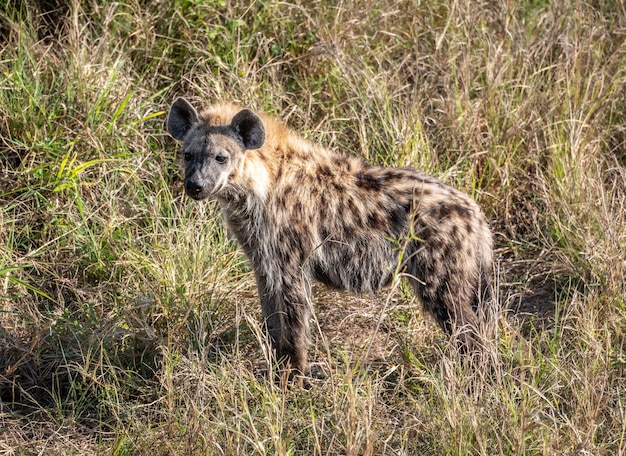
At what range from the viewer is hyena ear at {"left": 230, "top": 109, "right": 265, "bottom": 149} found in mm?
4449

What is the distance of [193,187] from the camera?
168 inches

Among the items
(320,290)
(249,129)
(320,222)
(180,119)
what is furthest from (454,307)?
(180,119)

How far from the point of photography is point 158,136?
5.78m

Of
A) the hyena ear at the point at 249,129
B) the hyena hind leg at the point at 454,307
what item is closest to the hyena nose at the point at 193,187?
the hyena ear at the point at 249,129

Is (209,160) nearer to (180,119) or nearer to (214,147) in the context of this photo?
(214,147)

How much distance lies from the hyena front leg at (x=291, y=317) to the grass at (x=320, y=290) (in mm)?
180

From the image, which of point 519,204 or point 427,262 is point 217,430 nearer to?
point 427,262

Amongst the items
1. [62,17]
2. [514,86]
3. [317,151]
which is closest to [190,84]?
[62,17]

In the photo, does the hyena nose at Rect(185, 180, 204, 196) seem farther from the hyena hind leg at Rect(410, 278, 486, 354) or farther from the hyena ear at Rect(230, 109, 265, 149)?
the hyena hind leg at Rect(410, 278, 486, 354)

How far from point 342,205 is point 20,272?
1.67 metres

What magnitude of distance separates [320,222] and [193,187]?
2.16 ft

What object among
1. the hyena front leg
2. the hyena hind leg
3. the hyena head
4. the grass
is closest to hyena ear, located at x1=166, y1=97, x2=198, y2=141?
the hyena head

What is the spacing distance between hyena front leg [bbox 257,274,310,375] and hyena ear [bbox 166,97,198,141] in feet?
2.50

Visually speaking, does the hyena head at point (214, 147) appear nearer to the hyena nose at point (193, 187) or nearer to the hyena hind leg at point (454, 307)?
the hyena nose at point (193, 187)
